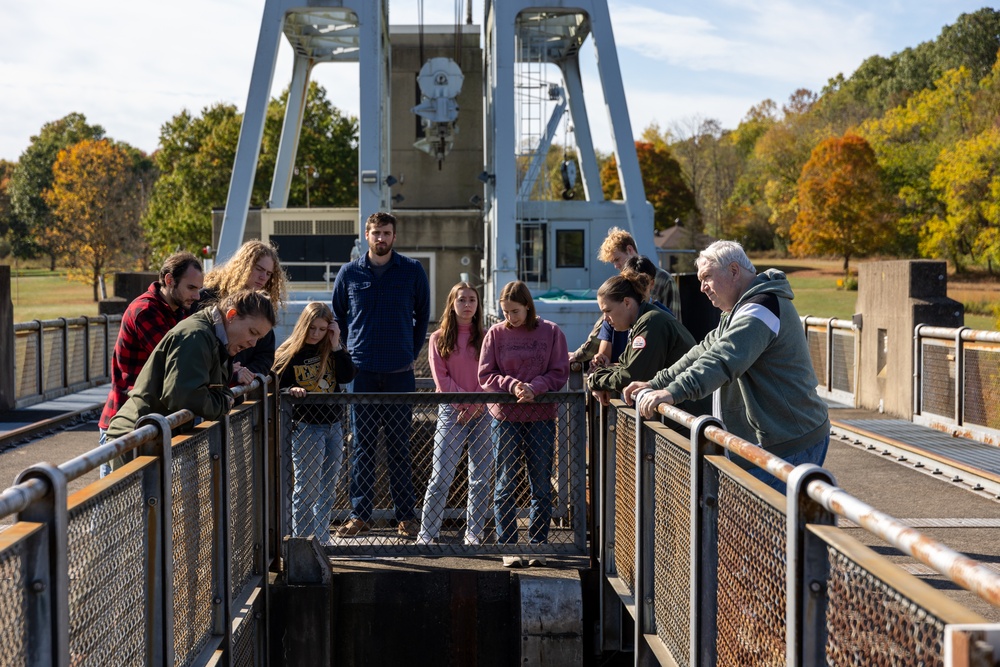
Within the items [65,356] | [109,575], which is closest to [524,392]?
[109,575]

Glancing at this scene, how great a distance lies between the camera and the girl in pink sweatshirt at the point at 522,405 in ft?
23.6

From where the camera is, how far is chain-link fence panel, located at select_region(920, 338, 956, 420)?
12602 mm

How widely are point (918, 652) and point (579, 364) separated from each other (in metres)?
6.59

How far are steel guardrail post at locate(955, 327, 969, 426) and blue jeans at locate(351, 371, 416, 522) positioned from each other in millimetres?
6963

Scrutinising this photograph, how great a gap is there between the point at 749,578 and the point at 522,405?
3.59m

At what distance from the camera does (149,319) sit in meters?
6.04

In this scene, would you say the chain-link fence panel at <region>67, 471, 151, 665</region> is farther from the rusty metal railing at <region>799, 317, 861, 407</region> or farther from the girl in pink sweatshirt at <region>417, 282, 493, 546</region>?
the rusty metal railing at <region>799, 317, 861, 407</region>

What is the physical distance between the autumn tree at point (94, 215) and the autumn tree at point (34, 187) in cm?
1645

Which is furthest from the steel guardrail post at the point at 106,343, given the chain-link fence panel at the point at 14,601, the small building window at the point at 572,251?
the chain-link fence panel at the point at 14,601

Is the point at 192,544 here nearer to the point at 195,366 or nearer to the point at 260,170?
the point at 195,366

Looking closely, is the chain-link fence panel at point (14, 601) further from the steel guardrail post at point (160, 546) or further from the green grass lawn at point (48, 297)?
the green grass lawn at point (48, 297)

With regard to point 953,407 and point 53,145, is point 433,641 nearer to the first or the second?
point 953,407

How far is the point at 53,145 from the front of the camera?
96812 mm

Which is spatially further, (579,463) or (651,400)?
(579,463)
